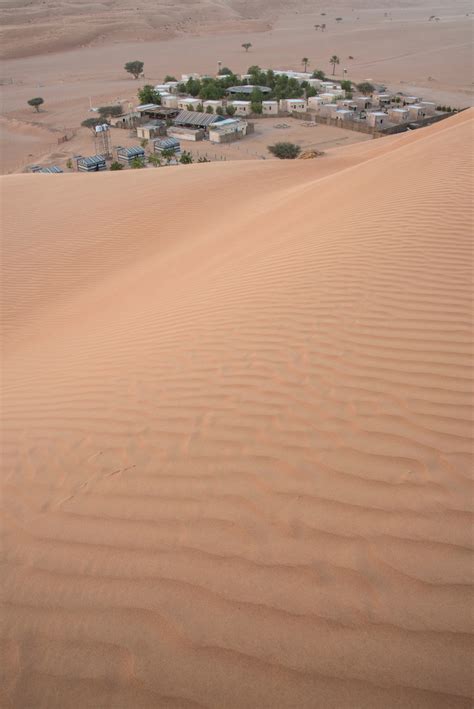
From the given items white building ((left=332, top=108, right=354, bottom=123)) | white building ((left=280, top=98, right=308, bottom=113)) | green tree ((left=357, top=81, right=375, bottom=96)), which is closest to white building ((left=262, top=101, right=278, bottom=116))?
white building ((left=280, top=98, right=308, bottom=113))

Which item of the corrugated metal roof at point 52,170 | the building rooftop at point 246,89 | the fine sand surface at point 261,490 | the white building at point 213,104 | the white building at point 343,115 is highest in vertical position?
the building rooftop at point 246,89

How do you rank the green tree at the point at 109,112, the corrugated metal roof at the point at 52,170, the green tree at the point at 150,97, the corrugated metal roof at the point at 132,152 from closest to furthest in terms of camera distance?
the corrugated metal roof at the point at 52,170 → the corrugated metal roof at the point at 132,152 → the green tree at the point at 109,112 → the green tree at the point at 150,97

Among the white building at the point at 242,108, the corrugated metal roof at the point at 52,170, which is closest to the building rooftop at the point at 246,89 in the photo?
the white building at the point at 242,108

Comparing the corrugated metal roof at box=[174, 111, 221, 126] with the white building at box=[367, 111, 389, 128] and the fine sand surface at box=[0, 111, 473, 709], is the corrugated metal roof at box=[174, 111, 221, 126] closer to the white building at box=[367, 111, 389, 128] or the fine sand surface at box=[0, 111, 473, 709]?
the white building at box=[367, 111, 389, 128]

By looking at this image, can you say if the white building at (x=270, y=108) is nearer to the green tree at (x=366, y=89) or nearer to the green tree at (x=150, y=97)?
the green tree at (x=150, y=97)

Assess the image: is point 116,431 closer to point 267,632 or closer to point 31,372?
point 267,632

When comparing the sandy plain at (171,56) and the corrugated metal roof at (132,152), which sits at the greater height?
the sandy plain at (171,56)

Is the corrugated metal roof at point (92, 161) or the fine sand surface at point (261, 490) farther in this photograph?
the corrugated metal roof at point (92, 161)
